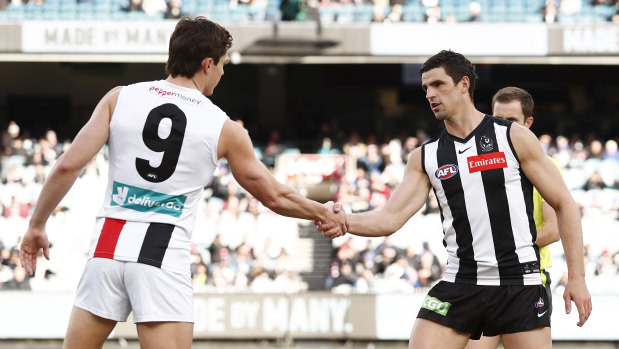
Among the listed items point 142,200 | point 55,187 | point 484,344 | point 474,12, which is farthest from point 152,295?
point 474,12

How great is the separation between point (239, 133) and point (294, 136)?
57.5ft

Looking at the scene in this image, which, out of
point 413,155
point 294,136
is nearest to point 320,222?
point 413,155

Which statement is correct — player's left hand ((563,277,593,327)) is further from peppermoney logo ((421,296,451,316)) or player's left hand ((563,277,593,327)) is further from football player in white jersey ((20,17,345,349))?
football player in white jersey ((20,17,345,349))

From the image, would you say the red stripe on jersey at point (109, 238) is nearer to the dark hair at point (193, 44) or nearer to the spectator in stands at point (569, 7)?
the dark hair at point (193, 44)

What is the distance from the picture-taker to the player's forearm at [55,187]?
4.24 metres

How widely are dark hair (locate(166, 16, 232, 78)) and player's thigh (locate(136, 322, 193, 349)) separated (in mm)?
1182

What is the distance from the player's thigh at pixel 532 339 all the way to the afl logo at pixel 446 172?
939 mm

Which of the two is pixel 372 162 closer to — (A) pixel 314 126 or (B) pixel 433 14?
(A) pixel 314 126

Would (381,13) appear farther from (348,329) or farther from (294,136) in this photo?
(348,329)

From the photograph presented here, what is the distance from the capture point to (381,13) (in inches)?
771

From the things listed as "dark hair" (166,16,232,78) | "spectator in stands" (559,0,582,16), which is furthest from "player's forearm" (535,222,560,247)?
"spectator in stands" (559,0,582,16)

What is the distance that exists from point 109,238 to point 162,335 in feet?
1.66

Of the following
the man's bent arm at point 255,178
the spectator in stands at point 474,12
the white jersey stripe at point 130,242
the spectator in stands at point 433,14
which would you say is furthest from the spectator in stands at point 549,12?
the white jersey stripe at point 130,242

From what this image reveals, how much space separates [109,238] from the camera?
4262 mm
